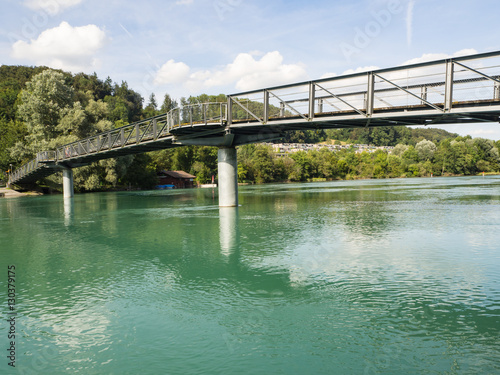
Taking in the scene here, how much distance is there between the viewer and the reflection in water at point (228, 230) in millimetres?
20578

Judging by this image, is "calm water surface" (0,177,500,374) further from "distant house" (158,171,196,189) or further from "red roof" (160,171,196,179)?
"distant house" (158,171,196,189)

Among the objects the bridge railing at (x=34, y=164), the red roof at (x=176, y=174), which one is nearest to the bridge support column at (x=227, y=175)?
the bridge railing at (x=34, y=164)

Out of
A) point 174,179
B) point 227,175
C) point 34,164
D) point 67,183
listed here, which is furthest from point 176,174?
point 227,175

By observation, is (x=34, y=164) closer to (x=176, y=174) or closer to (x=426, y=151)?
(x=176, y=174)

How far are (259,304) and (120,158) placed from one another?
8154cm

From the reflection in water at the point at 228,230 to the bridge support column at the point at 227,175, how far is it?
2365 mm

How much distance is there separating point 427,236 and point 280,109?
1636 cm

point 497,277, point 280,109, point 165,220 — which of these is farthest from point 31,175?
point 497,277

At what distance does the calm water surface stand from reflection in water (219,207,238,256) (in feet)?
0.98

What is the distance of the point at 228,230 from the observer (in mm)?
26359

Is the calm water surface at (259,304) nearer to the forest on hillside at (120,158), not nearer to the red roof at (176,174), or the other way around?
the forest on hillside at (120,158)

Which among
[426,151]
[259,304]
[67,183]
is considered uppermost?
[426,151]

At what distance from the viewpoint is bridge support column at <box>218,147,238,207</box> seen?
41125 millimetres

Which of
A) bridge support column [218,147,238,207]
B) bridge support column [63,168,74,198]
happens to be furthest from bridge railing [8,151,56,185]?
bridge support column [218,147,238,207]
